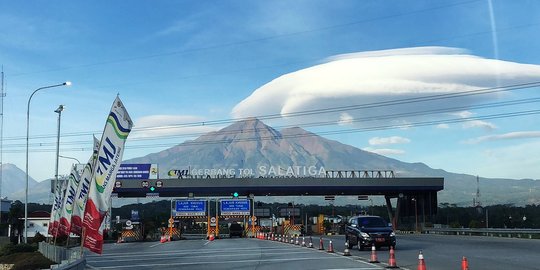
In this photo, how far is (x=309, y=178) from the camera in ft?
233

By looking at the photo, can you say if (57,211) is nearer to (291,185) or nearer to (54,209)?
(54,209)

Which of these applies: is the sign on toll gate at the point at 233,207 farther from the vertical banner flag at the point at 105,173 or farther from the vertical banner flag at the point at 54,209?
the vertical banner flag at the point at 105,173

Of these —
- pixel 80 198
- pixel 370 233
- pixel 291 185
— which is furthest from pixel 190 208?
pixel 80 198

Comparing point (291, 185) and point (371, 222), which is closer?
point (371, 222)

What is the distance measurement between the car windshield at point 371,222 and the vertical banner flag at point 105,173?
17.5m

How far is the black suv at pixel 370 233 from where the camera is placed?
29000 millimetres

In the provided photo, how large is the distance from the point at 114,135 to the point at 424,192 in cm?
6886

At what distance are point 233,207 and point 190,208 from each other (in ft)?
15.3

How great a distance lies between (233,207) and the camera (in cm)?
6475

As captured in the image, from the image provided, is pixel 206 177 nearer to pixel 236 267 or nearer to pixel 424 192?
pixel 424 192

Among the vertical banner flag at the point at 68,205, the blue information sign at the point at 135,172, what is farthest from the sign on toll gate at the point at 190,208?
the vertical banner flag at the point at 68,205

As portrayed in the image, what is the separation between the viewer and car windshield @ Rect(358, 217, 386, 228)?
30.2 metres

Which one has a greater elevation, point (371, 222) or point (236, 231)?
point (371, 222)

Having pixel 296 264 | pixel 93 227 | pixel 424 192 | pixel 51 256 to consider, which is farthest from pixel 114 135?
pixel 424 192
